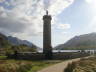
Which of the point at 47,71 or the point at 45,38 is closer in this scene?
the point at 47,71

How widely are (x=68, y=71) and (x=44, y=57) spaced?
2456 centimetres

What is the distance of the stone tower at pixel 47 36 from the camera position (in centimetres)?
4466

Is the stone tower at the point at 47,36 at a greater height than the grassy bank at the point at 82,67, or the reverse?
the stone tower at the point at 47,36

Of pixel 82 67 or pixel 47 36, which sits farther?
pixel 47 36

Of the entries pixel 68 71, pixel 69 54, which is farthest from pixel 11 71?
pixel 69 54

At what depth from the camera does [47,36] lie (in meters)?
44.7

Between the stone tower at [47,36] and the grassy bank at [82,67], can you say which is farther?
the stone tower at [47,36]

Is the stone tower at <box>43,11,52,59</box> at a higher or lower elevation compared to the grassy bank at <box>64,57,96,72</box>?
higher

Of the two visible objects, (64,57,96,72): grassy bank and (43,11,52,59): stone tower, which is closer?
(64,57,96,72): grassy bank

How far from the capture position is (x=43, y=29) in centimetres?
4559

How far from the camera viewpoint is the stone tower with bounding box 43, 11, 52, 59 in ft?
147

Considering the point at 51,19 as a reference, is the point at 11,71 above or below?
below

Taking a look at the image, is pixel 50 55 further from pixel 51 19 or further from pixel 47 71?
pixel 47 71

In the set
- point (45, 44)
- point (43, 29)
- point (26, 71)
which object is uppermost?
point (43, 29)
